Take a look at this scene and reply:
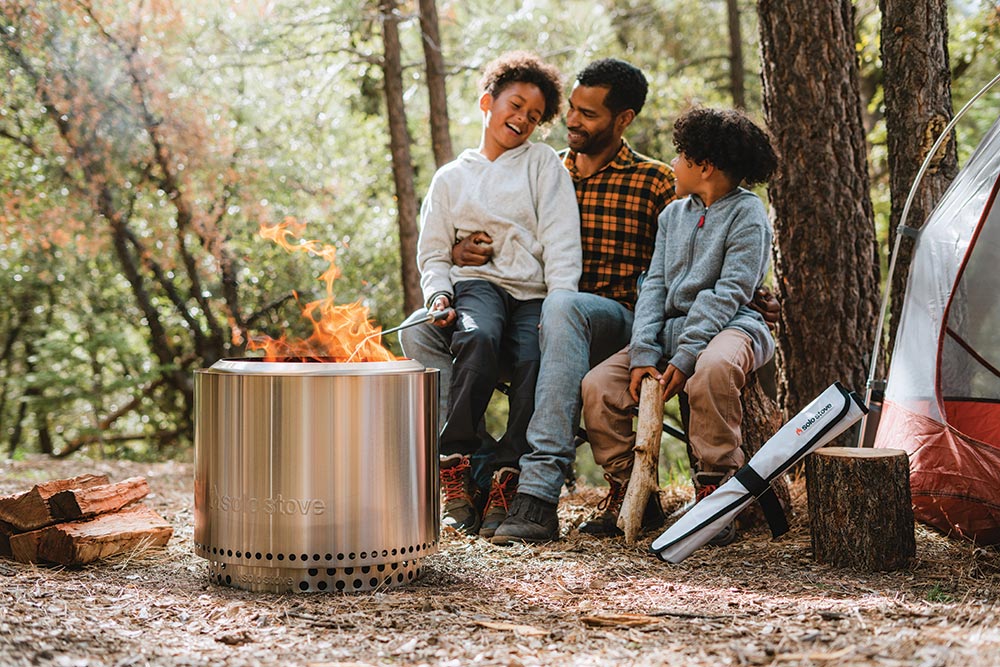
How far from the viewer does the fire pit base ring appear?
7.53ft

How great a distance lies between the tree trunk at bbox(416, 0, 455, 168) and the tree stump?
134 inches

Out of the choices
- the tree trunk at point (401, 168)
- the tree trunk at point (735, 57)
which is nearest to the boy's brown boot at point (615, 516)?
the tree trunk at point (401, 168)

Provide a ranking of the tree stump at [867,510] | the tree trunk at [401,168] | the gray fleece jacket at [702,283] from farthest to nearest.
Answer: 1. the tree trunk at [401,168]
2. the gray fleece jacket at [702,283]
3. the tree stump at [867,510]

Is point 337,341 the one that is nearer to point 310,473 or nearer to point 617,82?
point 310,473

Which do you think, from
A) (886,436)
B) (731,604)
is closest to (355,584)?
(731,604)

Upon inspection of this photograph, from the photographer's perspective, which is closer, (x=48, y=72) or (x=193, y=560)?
(x=193, y=560)

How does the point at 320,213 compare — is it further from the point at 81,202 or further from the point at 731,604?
the point at 731,604

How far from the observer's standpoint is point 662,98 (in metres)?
7.34

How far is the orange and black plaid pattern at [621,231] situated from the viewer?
3.38 metres

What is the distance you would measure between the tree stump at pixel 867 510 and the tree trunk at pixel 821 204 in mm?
1132

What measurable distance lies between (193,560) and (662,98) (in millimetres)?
5707

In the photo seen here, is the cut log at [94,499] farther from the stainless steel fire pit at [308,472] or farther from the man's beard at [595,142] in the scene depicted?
the man's beard at [595,142]

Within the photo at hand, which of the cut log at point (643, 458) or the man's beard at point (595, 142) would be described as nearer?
the cut log at point (643, 458)

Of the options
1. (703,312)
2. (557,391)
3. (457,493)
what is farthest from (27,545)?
(703,312)
